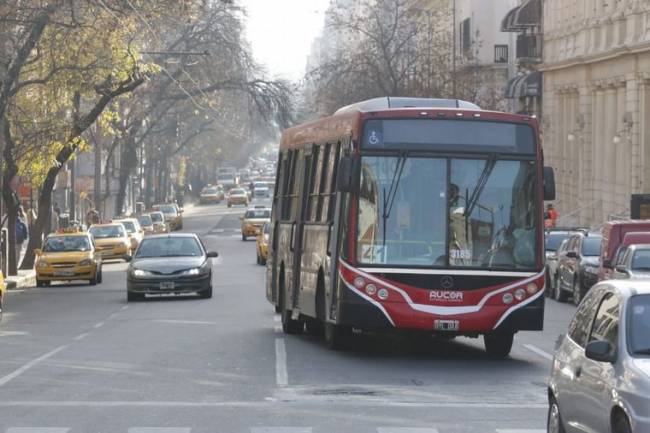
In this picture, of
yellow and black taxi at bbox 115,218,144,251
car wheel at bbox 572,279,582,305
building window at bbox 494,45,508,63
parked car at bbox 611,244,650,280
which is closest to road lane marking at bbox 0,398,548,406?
parked car at bbox 611,244,650,280

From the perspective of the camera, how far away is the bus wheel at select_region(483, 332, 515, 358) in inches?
812

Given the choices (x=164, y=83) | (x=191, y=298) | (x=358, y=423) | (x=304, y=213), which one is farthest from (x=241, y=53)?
(x=358, y=423)

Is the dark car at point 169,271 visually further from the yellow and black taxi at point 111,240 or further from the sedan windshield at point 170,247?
the yellow and black taxi at point 111,240

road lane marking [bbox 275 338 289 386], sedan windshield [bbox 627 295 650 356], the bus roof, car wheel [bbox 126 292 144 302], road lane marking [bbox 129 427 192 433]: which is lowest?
car wheel [bbox 126 292 144 302]

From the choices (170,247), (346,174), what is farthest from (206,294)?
(346,174)

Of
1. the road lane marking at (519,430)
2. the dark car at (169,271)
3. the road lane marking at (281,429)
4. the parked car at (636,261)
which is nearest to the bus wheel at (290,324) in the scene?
the parked car at (636,261)

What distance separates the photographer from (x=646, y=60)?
49969mm

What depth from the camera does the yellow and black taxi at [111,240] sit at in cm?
5869

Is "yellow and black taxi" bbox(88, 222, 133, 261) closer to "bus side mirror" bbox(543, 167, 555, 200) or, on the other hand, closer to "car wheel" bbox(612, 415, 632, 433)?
"bus side mirror" bbox(543, 167, 555, 200)

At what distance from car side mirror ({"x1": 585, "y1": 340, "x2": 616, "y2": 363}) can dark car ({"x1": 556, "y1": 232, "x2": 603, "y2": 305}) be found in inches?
910

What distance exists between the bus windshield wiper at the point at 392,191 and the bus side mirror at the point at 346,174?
45 centimetres

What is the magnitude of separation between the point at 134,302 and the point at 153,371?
55.7 ft

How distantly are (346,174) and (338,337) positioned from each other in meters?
2.75

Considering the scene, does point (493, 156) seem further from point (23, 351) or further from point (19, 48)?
point (19, 48)
